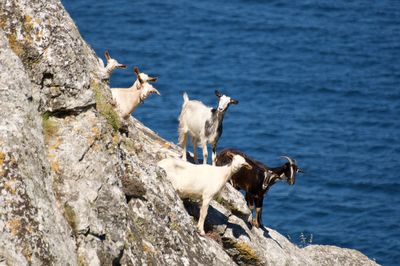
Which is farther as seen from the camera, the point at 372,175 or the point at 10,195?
the point at 372,175

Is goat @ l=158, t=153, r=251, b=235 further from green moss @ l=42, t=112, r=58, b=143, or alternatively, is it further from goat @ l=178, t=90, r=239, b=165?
green moss @ l=42, t=112, r=58, b=143

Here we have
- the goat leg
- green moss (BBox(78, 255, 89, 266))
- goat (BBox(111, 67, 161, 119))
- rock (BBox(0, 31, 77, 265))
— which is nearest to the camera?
rock (BBox(0, 31, 77, 265))

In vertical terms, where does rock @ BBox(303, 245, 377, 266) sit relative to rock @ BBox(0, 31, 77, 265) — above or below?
below

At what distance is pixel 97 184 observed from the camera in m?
11.9

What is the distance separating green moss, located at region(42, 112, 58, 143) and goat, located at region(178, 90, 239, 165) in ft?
22.7

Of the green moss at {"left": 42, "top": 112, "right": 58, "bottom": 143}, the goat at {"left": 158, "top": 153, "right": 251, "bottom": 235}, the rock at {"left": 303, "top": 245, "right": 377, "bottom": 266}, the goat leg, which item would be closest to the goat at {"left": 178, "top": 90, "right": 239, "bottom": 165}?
the goat at {"left": 158, "top": 153, "right": 251, "bottom": 235}

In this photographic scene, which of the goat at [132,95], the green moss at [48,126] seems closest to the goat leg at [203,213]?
the goat at [132,95]

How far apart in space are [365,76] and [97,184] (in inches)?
1994

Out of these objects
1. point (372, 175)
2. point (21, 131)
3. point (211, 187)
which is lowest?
point (372, 175)

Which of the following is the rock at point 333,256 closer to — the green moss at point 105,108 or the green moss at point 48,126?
the green moss at point 105,108

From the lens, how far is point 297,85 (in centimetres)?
6066

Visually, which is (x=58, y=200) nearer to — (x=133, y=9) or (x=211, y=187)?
(x=211, y=187)

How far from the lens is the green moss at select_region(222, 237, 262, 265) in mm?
16594

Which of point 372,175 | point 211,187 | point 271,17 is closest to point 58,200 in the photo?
Answer: point 211,187
